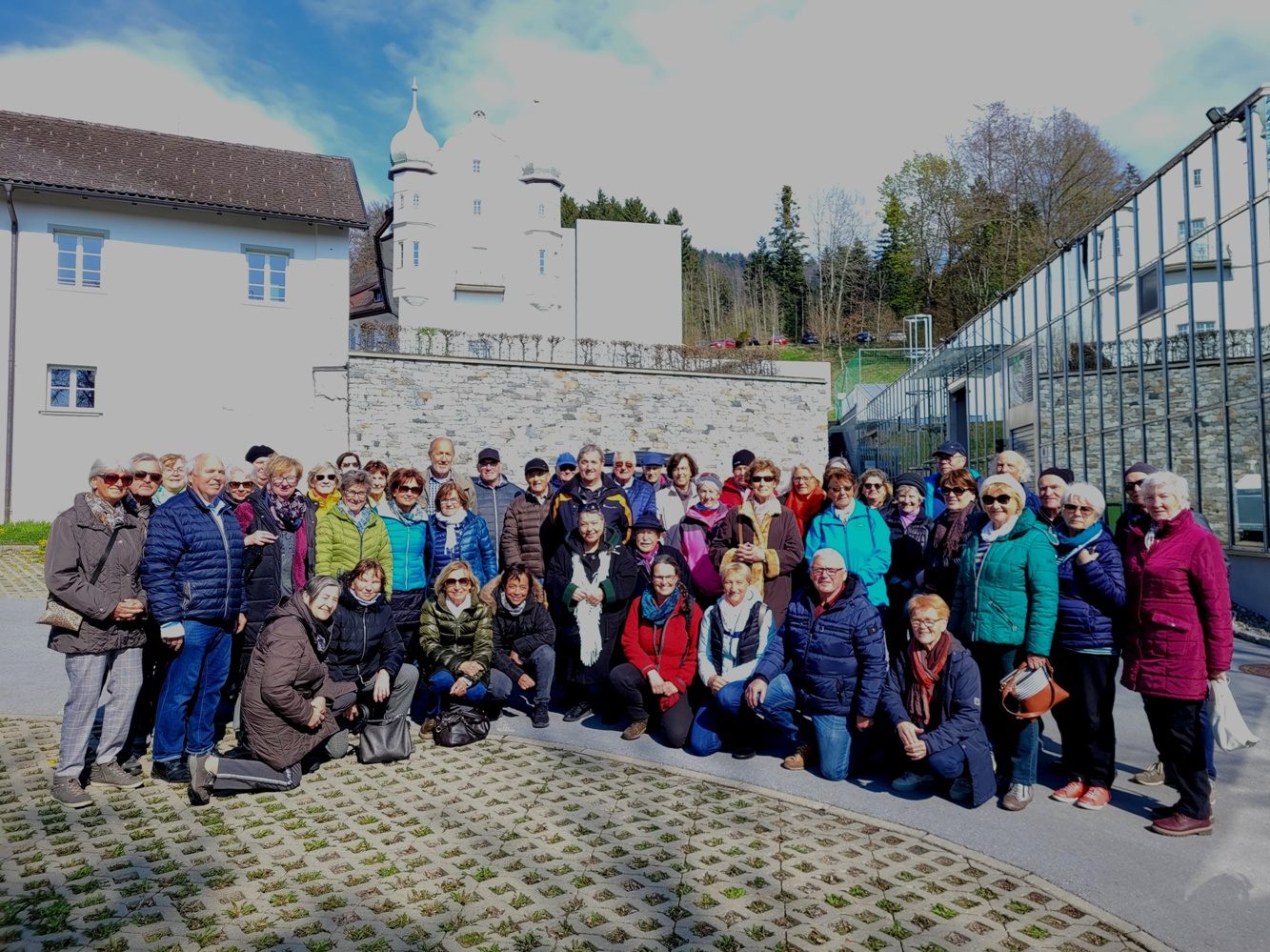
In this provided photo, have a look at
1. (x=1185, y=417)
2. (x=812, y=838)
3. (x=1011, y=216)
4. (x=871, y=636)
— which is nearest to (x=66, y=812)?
(x=812, y=838)

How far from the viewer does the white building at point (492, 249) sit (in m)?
39.0

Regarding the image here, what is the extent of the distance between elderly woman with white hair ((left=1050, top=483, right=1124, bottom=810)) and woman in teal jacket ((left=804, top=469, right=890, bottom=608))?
147cm

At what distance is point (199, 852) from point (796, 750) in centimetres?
340

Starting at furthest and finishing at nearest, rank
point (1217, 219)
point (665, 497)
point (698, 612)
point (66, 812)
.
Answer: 1. point (1217, 219)
2. point (665, 497)
3. point (698, 612)
4. point (66, 812)

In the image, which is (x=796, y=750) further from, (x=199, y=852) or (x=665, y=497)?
(x=199, y=852)

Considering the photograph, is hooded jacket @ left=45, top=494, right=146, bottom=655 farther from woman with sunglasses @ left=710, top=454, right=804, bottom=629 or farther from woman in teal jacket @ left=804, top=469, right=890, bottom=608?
woman in teal jacket @ left=804, top=469, right=890, bottom=608

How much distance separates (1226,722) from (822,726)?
2073 mm

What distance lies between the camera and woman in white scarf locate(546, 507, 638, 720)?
661cm

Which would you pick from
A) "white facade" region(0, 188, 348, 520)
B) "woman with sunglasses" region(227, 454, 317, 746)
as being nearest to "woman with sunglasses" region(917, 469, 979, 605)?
"woman with sunglasses" region(227, 454, 317, 746)

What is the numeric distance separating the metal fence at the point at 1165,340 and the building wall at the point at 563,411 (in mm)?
10136

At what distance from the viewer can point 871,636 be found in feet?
17.6

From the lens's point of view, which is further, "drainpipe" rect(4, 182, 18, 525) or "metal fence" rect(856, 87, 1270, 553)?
"drainpipe" rect(4, 182, 18, 525)

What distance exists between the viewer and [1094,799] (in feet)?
15.7

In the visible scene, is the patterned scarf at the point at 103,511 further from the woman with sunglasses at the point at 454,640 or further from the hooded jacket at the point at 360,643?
the woman with sunglasses at the point at 454,640
